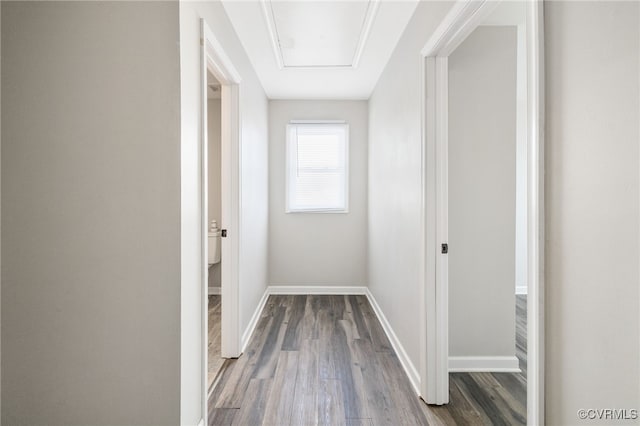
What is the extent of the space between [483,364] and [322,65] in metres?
2.82

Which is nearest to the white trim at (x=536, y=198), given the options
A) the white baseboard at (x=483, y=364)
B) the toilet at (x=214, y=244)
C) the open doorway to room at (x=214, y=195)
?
the white baseboard at (x=483, y=364)

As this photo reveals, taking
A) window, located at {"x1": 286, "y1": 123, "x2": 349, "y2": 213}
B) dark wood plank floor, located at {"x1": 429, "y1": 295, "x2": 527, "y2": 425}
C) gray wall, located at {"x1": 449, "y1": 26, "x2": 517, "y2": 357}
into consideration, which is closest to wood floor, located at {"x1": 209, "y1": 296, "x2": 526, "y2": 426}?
dark wood plank floor, located at {"x1": 429, "y1": 295, "x2": 527, "y2": 425}

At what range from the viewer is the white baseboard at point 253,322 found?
2.70 m

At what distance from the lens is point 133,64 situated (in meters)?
1.45

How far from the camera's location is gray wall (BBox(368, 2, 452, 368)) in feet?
6.81

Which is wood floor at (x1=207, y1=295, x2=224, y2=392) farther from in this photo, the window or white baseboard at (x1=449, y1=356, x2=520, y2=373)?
white baseboard at (x1=449, y1=356, x2=520, y2=373)

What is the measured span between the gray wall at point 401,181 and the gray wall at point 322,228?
61 centimetres

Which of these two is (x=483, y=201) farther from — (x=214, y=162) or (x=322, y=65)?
(x=214, y=162)

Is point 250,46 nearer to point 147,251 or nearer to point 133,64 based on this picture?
point 133,64

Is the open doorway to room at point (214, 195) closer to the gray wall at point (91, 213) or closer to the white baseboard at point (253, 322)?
the white baseboard at point (253, 322)

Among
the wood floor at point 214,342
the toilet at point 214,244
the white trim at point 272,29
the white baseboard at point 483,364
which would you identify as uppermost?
the white trim at point 272,29

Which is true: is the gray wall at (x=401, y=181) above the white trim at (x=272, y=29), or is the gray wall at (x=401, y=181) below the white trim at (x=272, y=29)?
below

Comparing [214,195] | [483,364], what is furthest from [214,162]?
[483,364]

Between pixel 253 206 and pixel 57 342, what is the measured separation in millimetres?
1902
